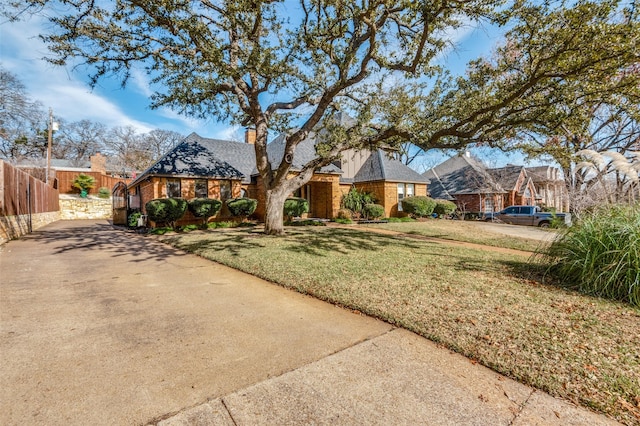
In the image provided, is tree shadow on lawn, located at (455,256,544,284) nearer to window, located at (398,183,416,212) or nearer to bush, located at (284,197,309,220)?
bush, located at (284,197,309,220)

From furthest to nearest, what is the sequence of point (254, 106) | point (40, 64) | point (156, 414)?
point (254, 106) → point (40, 64) → point (156, 414)

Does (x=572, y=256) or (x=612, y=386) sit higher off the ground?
(x=572, y=256)

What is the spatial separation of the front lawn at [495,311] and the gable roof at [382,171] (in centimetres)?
1310

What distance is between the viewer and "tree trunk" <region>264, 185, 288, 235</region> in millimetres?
11250

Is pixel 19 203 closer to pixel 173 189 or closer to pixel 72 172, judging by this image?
pixel 173 189

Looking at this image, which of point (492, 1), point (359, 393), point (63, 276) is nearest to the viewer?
point (359, 393)

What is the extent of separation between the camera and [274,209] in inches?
445

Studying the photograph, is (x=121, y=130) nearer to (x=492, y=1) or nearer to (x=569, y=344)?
(x=492, y=1)

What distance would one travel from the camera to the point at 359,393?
222 cm

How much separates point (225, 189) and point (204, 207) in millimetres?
2424

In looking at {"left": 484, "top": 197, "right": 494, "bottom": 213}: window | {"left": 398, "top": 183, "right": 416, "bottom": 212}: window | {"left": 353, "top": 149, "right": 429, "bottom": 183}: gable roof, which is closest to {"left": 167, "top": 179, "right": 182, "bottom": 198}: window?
{"left": 353, "top": 149, "right": 429, "bottom": 183}: gable roof

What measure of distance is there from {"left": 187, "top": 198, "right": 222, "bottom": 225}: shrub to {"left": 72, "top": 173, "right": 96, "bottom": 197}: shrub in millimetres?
23320

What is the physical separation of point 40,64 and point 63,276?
748 centimetres

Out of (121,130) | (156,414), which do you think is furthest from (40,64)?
(121,130)
